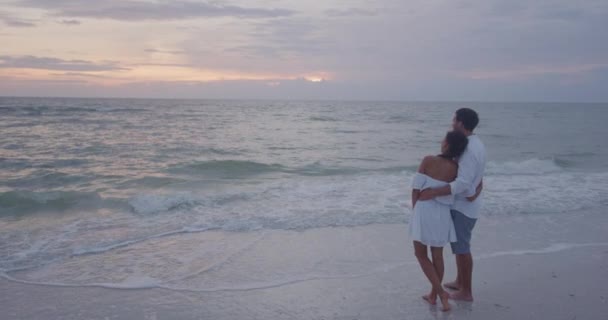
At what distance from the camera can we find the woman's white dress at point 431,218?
4.05 metres

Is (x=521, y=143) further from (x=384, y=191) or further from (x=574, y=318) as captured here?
(x=574, y=318)

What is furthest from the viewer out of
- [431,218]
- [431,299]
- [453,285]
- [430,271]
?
[453,285]

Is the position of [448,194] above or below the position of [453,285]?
above

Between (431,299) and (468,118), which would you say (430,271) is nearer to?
(431,299)

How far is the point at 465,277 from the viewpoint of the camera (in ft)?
14.8

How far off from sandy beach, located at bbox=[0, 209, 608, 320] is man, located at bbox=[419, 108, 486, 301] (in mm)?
799

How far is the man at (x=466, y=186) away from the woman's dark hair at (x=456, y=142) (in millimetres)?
61

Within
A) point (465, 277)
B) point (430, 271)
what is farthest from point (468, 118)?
point (465, 277)

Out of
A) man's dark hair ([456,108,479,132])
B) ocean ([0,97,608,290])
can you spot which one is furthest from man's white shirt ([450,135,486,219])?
ocean ([0,97,608,290])

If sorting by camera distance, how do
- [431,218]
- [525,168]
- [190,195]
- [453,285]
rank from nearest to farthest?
[431,218] → [453,285] → [190,195] → [525,168]

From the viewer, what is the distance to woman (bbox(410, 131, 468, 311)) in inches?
156

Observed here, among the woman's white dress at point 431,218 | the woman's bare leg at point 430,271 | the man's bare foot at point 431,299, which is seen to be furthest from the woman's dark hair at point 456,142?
the man's bare foot at point 431,299

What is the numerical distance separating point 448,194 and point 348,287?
5.44 feet

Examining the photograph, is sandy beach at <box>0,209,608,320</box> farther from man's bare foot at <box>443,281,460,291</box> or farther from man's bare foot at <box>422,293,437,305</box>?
man's bare foot at <box>443,281,460,291</box>
